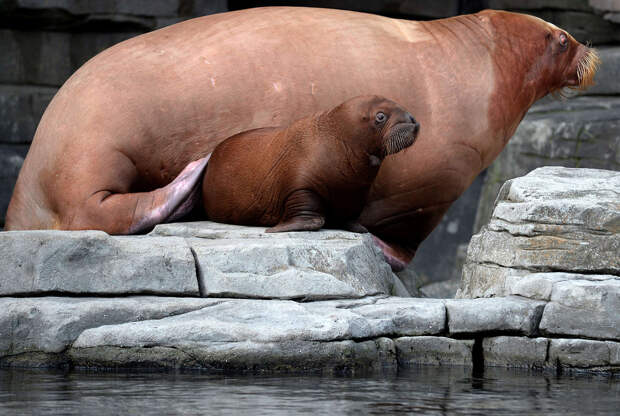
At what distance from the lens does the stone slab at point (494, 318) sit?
5078mm

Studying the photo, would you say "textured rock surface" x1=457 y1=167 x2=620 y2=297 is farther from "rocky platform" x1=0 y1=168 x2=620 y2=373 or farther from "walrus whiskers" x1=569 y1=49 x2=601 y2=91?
"walrus whiskers" x1=569 y1=49 x2=601 y2=91

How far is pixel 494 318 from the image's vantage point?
16.7ft

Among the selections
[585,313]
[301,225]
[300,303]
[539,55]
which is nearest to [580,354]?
[585,313]

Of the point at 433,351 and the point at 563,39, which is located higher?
the point at 563,39

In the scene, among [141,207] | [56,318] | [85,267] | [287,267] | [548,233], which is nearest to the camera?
[56,318]

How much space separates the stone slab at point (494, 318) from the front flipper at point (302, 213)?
0.96 m

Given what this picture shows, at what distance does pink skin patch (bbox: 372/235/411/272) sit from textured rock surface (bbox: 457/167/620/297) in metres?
0.67

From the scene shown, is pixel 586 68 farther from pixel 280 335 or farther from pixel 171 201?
pixel 280 335

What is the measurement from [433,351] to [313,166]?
50.2 inches

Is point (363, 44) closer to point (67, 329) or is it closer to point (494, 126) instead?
point (494, 126)

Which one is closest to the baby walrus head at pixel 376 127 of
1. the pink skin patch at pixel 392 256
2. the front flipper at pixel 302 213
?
the front flipper at pixel 302 213

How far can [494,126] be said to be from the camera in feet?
22.6

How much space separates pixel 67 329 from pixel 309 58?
7.97ft

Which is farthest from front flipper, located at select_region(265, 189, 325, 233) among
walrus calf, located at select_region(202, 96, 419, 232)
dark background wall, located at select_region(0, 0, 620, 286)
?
dark background wall, located at select_region(0, 0, 620, 286)
